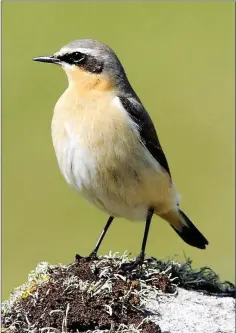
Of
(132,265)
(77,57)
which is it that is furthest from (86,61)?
(132,265)

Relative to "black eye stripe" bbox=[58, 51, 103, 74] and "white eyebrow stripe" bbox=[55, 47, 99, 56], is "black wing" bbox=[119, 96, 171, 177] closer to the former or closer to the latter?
"black eye stripe" bbox=[58, 51, 103, 74]

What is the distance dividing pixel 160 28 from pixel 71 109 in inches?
583

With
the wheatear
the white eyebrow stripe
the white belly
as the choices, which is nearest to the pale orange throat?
the wheatear

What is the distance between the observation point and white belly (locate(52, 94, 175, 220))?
6641 mm

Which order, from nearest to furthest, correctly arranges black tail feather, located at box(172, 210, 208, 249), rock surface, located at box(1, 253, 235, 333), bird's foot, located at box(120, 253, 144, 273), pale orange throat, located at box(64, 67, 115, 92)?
rock surface, located at box(1, 253, 235, 333) → bird's foot, located at box(120, 253, 144, 273) → pale orange throat, located at box(64, 67, 115, 92) → black tail feather, located at box(172, 210, 208, 249)

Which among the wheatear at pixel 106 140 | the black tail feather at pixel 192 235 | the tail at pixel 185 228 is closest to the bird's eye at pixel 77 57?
the wheatear at pixel 106 140

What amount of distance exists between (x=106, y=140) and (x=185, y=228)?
68.2 inches

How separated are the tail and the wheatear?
1.61 ft

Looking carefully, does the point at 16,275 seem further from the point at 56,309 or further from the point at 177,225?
the point at 56,309

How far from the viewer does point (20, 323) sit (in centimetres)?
551

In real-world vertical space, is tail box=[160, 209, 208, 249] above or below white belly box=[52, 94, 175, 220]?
above

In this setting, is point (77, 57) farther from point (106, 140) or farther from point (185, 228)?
point (185, 228)

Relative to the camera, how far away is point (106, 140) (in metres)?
6.64

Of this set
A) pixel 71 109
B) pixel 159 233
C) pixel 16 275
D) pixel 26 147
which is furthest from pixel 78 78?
pixel 26 147
